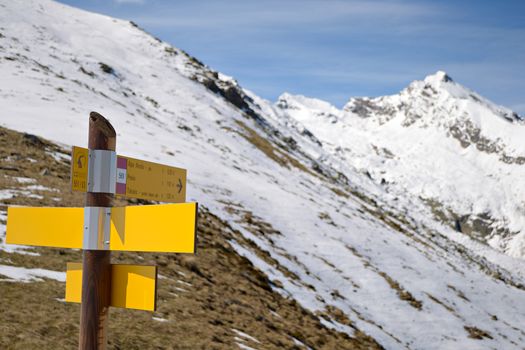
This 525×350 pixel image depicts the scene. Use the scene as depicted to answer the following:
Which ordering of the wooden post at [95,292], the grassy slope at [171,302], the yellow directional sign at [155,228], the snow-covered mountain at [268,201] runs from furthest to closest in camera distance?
the snow-covered mountain at [268,201] → the grassy slope at [171,302] → the wooden post at [95,292] → the yellow directional sign at [155,228]

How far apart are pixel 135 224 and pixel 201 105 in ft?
278

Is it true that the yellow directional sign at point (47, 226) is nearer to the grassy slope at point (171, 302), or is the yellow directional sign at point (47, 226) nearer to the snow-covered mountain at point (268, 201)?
the grassy slope at point (171, 302)

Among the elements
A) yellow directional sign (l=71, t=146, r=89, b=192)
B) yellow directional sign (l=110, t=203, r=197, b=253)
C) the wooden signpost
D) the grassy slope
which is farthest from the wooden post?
the grassy slope

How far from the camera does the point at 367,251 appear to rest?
43.6m

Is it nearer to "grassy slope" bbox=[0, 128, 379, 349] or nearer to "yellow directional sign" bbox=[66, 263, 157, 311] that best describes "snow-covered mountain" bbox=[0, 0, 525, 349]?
"grassy slope" bbox=[0, 128, 379, 349]

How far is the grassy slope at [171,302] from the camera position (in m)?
11.9

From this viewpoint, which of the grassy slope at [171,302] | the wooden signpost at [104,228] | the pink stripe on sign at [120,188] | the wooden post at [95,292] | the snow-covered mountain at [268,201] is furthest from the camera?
the snow-covered mountain at [268,201]

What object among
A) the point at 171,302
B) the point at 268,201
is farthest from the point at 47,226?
the point at 268,201

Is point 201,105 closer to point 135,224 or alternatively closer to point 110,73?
point 110,73

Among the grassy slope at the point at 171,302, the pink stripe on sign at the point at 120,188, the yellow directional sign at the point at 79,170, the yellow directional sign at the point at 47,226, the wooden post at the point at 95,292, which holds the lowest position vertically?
the grassy slope at the point at 171,302

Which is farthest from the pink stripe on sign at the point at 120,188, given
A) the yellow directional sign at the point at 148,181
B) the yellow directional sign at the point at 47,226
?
the yellow directional sign at the point at 47,226

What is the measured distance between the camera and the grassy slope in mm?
11891

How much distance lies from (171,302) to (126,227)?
37.7 feet

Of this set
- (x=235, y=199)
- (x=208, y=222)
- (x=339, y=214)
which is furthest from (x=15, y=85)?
(x=339, y=214)
